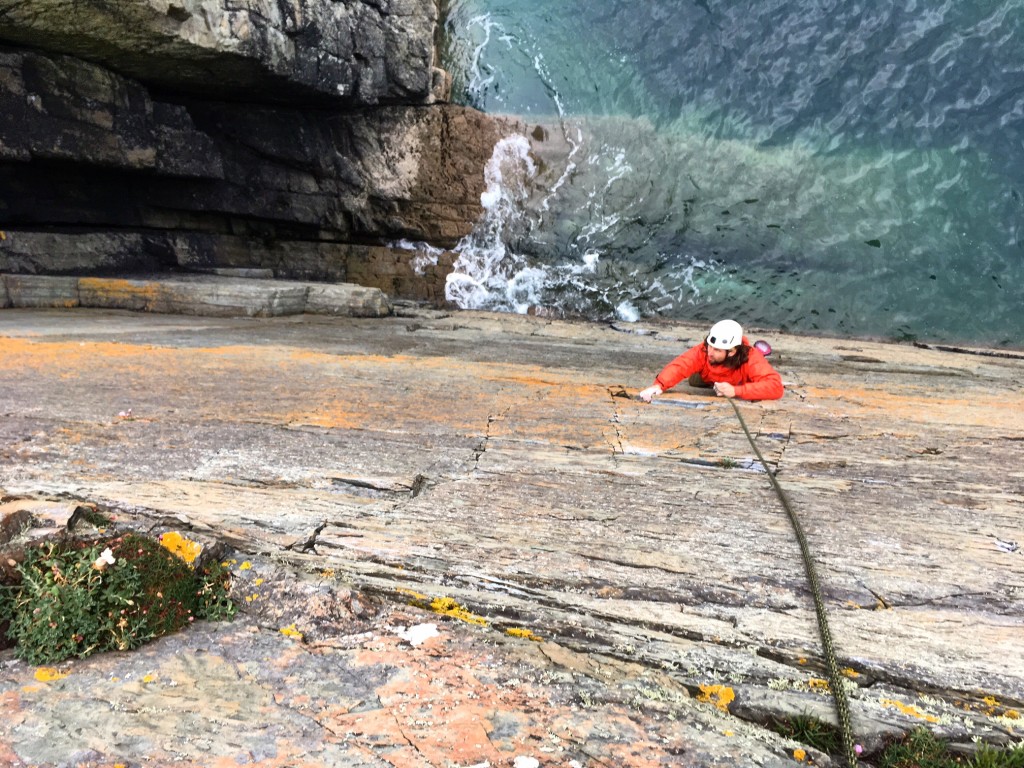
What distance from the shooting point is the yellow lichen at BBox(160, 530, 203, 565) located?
2.61 metres

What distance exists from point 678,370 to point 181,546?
14.3 feet

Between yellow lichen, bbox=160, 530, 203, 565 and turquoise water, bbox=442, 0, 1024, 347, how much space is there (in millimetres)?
11092

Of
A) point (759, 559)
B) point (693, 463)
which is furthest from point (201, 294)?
point (759, 559)

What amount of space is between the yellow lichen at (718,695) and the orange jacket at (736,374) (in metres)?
3.95

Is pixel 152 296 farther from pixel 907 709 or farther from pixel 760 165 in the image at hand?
pixel 760 165

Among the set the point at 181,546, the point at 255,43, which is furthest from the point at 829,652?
the point at 255,43

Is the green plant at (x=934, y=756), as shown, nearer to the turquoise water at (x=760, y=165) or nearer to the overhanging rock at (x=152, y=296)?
the overhanging rock at (x=152, y=296)

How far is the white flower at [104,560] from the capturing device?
242 cm

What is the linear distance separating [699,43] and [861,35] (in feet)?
9.53

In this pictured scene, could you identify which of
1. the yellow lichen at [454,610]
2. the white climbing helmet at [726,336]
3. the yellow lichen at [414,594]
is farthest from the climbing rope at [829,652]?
the white climbing helmet at [726,336]

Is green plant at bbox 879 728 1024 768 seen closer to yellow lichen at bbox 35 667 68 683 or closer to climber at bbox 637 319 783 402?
yellow lichen at bbox 35 667 68 683

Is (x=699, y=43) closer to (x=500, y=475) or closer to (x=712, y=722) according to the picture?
(x=500, y=475)

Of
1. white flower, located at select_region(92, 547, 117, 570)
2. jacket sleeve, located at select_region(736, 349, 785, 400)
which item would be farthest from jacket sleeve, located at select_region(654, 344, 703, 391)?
white flower, located at select_region(92, 547, 117, 570)

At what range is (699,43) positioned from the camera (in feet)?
48.1
